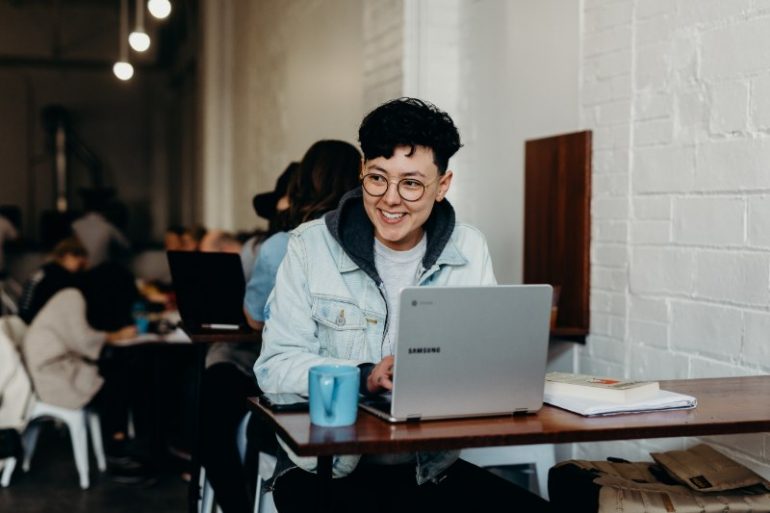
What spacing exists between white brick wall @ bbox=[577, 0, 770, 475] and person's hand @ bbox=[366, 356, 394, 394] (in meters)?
1.15

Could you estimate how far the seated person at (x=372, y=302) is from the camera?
1889 mm

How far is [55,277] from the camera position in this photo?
16.9 ft

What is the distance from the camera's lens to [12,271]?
30.0ft

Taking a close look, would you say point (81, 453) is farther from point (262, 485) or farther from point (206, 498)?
point (262, 485)

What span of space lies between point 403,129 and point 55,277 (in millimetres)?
3782

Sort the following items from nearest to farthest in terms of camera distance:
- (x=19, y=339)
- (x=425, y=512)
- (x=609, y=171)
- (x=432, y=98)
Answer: (x=425, y=512)
(x=609, y=171)
(x=432, y=98)
(x=19, y=339)

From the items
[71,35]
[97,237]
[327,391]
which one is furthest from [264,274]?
[71,35]

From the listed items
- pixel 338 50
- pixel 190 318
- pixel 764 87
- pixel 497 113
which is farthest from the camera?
pixel 338 50

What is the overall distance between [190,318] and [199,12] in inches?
276

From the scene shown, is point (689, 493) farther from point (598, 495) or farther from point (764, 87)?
point (764, 87)

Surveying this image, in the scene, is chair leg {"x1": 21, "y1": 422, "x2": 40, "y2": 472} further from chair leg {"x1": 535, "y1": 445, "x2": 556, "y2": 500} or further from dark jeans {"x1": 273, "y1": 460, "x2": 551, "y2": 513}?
dark jeans {"x1": 273, "y1": 460, "x2": 551, "y2": 513}

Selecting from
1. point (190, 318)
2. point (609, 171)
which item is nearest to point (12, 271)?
point (190, 318)

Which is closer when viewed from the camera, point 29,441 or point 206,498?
point 206,498

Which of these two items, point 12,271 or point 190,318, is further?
point 12,271
